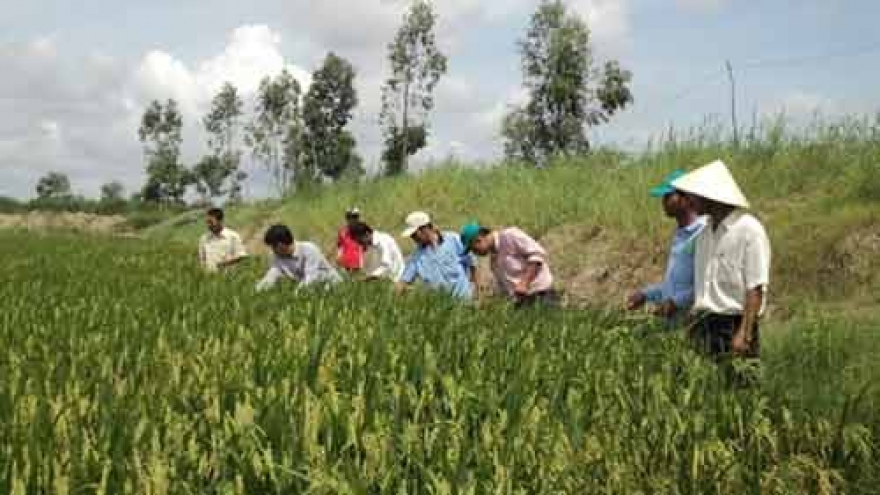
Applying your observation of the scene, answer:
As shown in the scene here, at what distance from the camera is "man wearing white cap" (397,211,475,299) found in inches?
313

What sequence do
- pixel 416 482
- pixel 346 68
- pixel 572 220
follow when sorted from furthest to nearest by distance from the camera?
1. pixel 346 68
2. pixel 572 220
3. pixel 416 482

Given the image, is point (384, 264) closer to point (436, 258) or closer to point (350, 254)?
point (436, 258)

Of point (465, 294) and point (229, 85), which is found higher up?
point (229, 85)

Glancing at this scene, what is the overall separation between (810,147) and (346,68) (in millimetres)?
32014

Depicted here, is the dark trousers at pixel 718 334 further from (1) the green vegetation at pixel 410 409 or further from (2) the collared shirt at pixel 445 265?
(2) the collared shirt at pixel 445 265

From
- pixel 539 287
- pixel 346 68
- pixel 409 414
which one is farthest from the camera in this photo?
pixel 346 68

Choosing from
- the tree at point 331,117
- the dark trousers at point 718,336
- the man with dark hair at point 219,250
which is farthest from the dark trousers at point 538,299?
the tree at point 331,117

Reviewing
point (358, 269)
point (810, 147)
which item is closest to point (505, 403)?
point (358, 269)

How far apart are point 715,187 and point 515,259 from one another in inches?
104

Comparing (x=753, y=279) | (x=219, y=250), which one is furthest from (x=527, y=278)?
(x=219, y=250)

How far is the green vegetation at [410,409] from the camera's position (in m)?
2.60

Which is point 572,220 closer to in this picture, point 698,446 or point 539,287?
point 539,287

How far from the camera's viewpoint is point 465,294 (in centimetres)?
813

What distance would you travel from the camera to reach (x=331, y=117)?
41906mm
